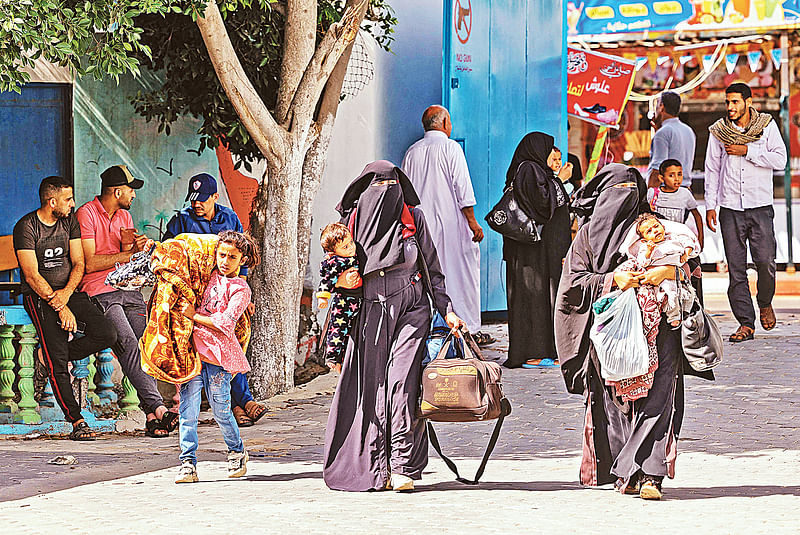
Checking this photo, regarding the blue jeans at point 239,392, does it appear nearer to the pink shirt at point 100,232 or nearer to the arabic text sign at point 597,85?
the pink shirt at point 100,232

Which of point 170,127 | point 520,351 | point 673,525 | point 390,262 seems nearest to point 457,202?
point 520,351

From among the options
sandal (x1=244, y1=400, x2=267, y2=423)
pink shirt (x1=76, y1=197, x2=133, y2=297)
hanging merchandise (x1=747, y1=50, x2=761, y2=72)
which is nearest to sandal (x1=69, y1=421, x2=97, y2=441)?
pink shirt (x1=76, y1=197, x2=133, y2=297)

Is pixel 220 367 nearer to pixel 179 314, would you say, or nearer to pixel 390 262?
pixel 179 314

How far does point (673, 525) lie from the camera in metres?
5.71

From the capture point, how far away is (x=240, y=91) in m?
9.04

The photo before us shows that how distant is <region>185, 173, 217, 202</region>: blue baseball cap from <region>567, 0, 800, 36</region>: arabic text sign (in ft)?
25.2

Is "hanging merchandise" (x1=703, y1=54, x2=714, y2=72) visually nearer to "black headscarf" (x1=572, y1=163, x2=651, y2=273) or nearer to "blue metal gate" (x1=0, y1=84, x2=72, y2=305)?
"blue metal gate" (x1=0, y1=84, x2=72, y2=305)

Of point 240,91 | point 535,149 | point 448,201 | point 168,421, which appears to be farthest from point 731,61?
point 168,421

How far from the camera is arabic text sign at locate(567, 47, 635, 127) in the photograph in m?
14.1

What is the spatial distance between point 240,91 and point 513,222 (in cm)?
258

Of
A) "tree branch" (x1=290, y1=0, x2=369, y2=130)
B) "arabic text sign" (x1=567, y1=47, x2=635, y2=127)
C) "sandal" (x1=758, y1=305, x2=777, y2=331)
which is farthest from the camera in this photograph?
"arabic text sign" (x1=567, y1=47, x2=635, y2=127)

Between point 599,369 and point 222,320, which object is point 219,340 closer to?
point 222,320

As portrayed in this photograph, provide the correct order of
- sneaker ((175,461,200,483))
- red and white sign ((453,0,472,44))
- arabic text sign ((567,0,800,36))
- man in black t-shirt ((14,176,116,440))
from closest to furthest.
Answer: sneaker ((175,461,200,483)) → man in black t-shirt ((14,176,116,440)) → red and white sign ((453,0,472,44)) → arabic text sign ((567,0,800,36))

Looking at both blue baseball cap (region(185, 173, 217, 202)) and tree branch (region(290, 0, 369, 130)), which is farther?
tree branch (region(290, 0, 369, 130))
